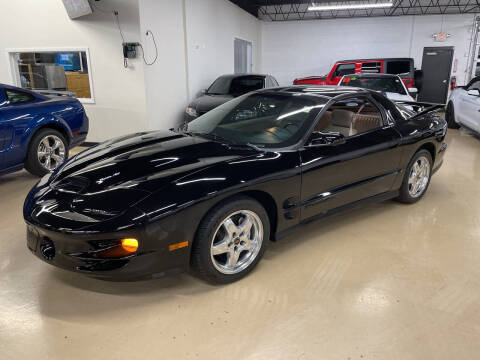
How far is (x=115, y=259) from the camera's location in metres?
2.14

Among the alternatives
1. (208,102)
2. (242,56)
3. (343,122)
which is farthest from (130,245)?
(242,56)

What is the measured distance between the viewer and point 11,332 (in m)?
2.15

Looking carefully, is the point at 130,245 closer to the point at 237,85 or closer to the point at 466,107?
the point at 237,85

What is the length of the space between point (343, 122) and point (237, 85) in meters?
5.20

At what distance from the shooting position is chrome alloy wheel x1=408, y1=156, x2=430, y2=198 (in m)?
3.99

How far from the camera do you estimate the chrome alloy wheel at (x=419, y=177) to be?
157 inches

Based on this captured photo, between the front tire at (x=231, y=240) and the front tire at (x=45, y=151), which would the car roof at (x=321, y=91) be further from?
the front tire at (x=45, y=151)

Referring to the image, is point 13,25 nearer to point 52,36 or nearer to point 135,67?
point 52,36

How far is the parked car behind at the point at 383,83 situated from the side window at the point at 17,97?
6126 millimetres

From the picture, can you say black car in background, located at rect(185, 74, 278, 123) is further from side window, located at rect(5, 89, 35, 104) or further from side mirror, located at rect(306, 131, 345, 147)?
side mirror, located at rect(306, 131, 345, 147)

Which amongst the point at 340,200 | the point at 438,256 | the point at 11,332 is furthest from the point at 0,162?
the point at 438,256

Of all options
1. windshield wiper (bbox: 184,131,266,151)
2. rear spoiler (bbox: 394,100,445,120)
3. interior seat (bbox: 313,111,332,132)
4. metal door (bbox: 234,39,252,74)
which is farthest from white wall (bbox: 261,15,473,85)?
windshield wiper (bbox: 184,131,266,151)

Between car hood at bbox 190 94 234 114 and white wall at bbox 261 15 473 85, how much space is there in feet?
30.0

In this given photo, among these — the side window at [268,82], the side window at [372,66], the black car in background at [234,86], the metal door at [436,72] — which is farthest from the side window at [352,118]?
the metal door at [436,72]
